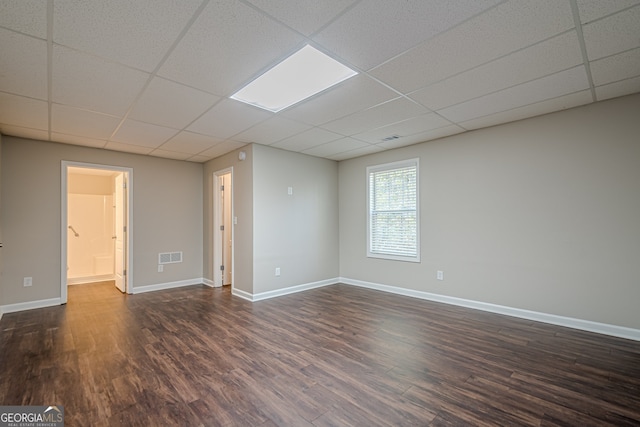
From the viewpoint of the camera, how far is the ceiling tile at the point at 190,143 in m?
4.09

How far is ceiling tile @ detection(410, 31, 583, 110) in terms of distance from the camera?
2109 mm

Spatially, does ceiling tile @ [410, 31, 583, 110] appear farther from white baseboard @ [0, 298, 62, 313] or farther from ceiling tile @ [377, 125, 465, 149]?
white baseboard @ [0, 298, 62, 313]

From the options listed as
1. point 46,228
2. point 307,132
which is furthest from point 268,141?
point 46,228

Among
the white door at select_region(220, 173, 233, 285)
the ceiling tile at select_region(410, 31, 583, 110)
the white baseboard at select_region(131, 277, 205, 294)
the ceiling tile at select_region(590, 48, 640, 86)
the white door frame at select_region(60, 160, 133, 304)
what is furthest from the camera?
the white door at select_region(220, 173, 233, 285)

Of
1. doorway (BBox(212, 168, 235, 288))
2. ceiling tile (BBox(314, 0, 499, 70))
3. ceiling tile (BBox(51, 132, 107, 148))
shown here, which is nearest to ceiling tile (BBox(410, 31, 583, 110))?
ceiling tile (BBox(314, 0, 499, 70))

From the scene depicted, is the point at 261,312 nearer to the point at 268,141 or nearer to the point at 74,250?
the point at 268,141

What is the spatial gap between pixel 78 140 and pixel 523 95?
576 centimetres

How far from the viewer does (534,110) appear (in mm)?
3277

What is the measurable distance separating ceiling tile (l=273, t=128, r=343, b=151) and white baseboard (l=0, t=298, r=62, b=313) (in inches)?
160

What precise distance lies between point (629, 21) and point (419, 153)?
283 centimetres

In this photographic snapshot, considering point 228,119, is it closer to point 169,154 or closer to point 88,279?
point 169,154

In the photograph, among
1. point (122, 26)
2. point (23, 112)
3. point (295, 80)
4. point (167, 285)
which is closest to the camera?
point (122, 26)

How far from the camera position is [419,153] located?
4625 mm

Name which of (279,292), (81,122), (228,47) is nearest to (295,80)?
(228,47)
